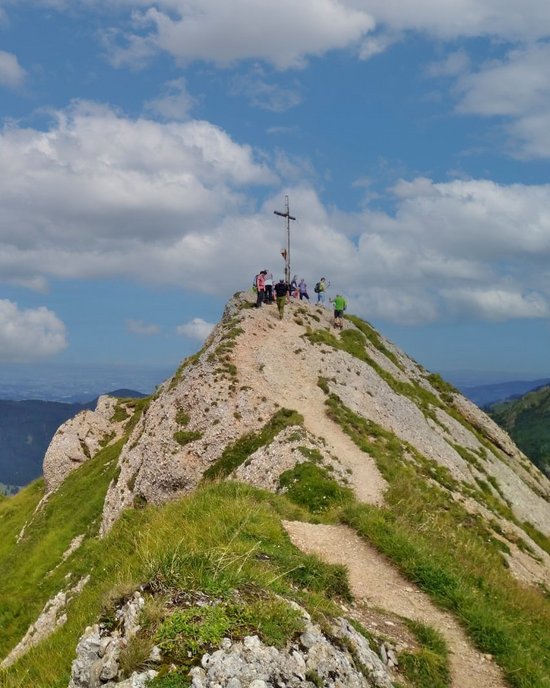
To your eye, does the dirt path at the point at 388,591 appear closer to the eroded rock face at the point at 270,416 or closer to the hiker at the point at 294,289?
the eroded rock face at the point at 270,416

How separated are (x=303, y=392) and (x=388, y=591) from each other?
2537 centimetres

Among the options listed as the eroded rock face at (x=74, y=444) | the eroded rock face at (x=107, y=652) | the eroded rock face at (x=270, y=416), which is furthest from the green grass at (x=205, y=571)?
the eroded rock face at (x=74, y=444)

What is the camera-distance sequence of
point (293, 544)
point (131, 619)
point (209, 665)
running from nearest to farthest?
1. point (209, 665)
2. point (131, 619)
3. point (293, 544)

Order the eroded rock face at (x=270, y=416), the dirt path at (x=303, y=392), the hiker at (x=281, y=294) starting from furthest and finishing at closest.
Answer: the hiker at (x=281, y=294) < the eroded rock face at (x=270, y=416) < the dirt path at (x=303, y=392)

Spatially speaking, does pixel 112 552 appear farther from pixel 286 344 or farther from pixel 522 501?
pixel 522 501

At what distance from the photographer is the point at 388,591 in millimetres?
16703

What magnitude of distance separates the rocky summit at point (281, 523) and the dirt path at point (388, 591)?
0.08m

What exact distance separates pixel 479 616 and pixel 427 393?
145ft

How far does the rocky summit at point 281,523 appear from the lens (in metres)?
9.84

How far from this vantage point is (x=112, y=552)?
19609 mm

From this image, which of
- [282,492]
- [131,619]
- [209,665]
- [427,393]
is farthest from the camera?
[427,393]

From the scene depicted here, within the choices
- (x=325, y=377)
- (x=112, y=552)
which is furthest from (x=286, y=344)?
(x=112, y=552)

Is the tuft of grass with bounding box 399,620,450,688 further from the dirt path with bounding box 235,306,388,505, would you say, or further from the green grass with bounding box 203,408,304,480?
the green grass with bounding box 203,408,304,480

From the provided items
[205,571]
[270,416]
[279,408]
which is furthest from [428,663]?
[279,408]
